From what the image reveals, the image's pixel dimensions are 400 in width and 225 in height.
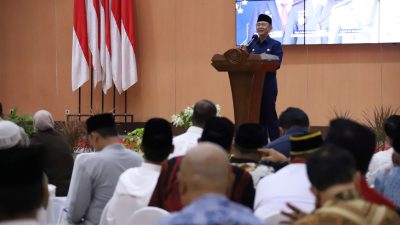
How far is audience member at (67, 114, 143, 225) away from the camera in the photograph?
12.1 ft

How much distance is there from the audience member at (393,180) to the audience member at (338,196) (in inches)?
41.0

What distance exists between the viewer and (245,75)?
17.3ft

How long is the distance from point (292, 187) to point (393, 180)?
2.16 feet

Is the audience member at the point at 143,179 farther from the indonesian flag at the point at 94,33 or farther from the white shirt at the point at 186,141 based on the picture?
the indonesian flag at the point at 94,33

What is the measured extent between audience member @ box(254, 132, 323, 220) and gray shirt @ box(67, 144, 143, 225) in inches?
45.1

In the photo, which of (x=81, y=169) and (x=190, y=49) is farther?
(x=190, y=49)

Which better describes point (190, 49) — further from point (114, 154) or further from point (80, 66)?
point (114, 154)

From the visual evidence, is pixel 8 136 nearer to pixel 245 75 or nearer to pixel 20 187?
pixel 20 187

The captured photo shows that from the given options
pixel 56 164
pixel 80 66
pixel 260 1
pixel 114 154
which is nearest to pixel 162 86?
pixel 80 66

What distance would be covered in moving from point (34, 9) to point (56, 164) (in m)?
5.85

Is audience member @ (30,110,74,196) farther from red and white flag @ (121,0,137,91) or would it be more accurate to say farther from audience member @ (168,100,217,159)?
red and white flag @ (121,0,137,91)

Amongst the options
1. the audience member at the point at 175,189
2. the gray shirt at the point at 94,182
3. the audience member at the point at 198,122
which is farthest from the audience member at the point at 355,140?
the audience member at the point at 198,122

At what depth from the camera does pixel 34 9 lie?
10258 mm

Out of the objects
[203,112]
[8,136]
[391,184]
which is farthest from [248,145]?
[8,136]
